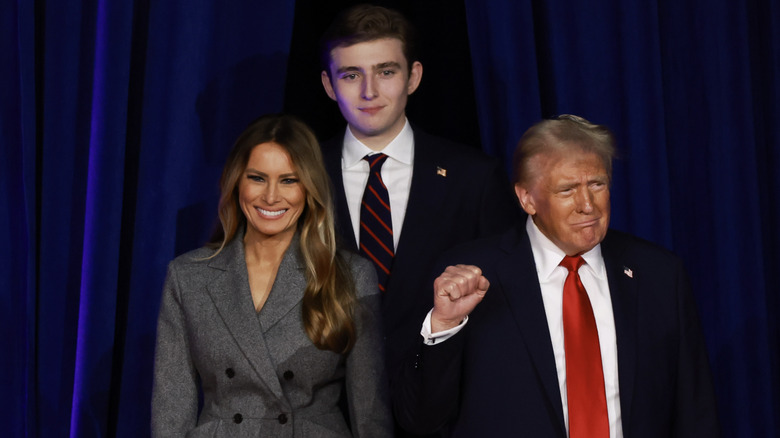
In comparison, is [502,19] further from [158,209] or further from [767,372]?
[767,372]

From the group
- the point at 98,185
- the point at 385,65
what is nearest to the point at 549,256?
the point at 385,65

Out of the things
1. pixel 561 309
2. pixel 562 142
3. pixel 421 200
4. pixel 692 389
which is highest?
pixel 562 142

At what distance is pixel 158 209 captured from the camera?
2.90 metres

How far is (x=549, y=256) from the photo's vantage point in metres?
2.11

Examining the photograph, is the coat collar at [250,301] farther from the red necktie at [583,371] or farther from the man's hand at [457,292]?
the red necktie at [583,371]

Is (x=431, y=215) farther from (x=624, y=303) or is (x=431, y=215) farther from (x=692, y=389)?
(x=692, y=389)

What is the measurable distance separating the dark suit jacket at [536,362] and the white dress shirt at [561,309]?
0.9 inches

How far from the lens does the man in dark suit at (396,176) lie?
2.55 m

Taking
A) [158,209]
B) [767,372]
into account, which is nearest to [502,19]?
[158,209]

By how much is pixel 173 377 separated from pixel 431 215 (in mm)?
866

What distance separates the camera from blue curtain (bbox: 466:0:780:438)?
3008 millimetres

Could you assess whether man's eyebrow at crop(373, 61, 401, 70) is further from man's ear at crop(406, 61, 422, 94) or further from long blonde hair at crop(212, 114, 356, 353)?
long blonde hair at crop(212, 114, 356, 353)

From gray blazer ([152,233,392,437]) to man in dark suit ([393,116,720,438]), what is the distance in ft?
0.57

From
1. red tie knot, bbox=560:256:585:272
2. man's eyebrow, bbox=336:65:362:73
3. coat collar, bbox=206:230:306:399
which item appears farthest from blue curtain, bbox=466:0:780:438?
coat collar, bbox=206:230:306:399
